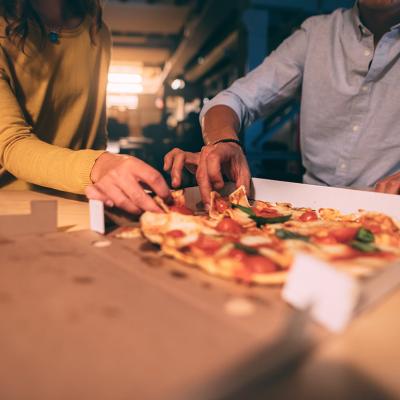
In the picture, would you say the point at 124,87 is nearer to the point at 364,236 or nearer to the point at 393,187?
the point at 393,187

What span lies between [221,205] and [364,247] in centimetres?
61

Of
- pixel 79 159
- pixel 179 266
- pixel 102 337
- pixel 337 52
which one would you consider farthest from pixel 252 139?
pixel 102 337

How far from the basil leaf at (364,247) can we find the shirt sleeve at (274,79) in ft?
4.64

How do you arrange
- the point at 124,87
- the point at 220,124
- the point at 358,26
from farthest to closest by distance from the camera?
the point at 124,87
the point at 358,26
the point at 220,124

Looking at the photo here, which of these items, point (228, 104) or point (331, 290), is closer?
point (331, 290)

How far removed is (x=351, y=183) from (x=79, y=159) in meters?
1.56

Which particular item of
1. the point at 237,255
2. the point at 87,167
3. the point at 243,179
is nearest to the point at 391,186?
the point at 243,179

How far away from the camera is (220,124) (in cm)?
199

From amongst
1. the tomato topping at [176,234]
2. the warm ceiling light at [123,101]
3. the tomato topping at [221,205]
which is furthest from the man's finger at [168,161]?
the warm ceiling light at [123,101]

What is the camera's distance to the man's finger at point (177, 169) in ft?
4.83

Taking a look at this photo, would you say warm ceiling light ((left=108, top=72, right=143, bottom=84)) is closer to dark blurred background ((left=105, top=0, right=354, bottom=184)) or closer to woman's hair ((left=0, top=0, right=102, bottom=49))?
dark blurred background ((left=105, top=0, right=354, bottom=184))

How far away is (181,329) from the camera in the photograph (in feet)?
1.95

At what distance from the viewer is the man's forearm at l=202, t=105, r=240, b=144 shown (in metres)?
1.88

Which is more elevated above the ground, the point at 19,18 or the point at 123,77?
the point at 123,77
